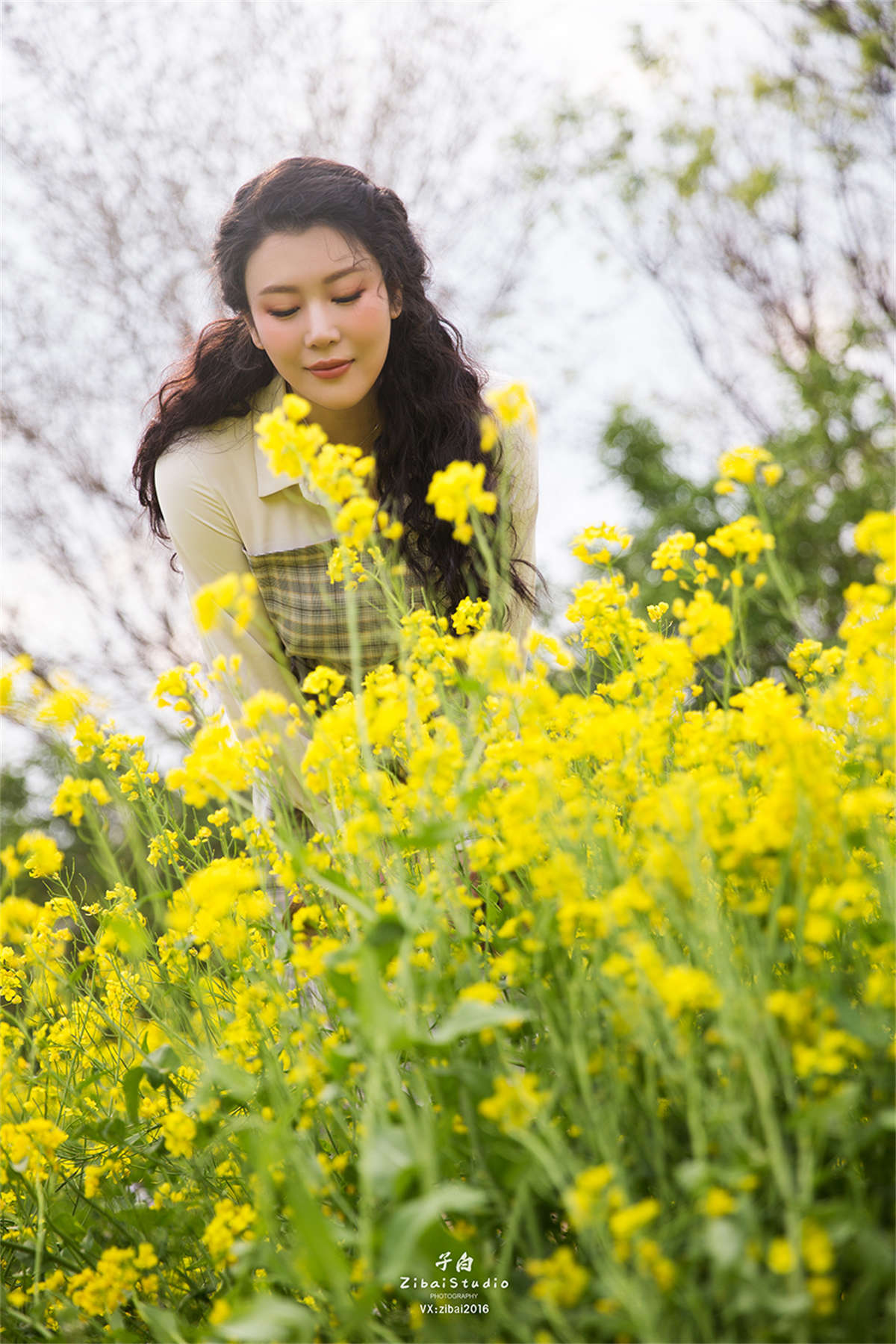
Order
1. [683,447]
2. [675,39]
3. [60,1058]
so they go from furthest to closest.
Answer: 1. [675,39]
2. [683,447]
3. [60,1058]

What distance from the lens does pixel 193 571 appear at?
2.57 m

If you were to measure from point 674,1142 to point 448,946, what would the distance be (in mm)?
Result: 302

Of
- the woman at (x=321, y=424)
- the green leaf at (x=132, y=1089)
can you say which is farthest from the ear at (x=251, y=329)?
the green leaf at (x=132, y=1089)

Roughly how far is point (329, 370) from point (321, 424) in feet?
1.11

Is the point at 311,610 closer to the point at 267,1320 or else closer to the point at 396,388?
the point at 396,388

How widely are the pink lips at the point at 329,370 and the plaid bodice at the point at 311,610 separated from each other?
415mm

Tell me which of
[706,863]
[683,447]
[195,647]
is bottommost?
[706,863]

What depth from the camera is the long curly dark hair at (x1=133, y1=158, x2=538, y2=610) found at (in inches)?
93.9

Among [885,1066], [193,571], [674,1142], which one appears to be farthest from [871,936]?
[193,571]

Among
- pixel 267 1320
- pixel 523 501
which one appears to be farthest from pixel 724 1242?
pixel 523 501

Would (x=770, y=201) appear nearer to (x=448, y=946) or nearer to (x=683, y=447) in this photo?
(x=683, y=447)

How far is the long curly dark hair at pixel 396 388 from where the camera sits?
238 cm

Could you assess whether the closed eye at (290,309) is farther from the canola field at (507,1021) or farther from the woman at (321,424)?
the canola field at (507,1021)

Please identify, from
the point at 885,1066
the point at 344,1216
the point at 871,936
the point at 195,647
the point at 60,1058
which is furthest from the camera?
the point at 195,647
